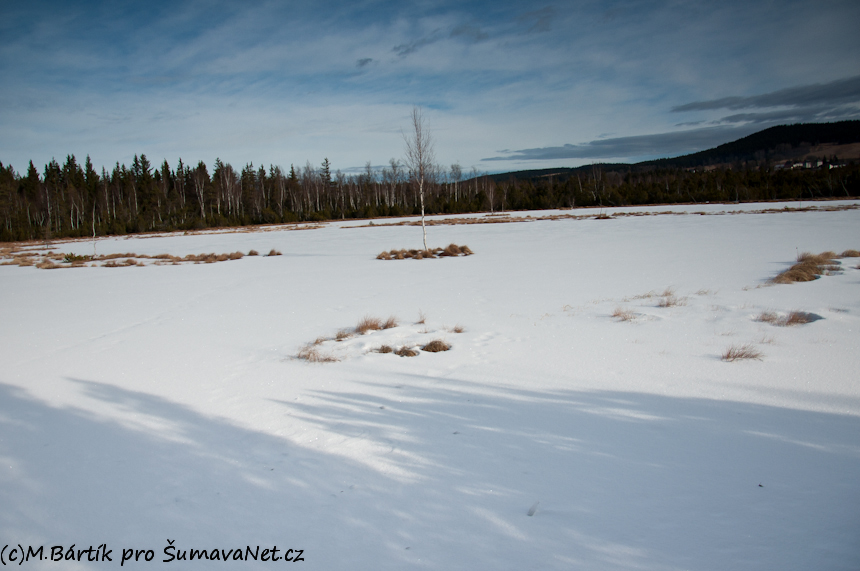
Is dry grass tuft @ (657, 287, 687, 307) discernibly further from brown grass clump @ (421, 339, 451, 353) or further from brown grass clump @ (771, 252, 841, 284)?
brown grass clump @ (421, 339, 451, 353)

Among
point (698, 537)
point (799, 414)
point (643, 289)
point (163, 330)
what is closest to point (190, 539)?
point (698, 537)

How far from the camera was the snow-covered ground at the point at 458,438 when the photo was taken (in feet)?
8.96

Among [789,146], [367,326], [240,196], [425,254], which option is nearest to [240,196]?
[240,196]

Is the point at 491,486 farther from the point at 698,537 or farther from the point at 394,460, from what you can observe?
the point at 698,537

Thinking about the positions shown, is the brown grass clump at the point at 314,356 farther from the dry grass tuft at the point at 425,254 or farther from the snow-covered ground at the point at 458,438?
the dry grass tuft at the point at 425,254

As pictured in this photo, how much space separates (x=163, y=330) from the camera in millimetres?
8305

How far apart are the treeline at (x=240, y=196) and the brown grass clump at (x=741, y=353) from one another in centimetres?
5725

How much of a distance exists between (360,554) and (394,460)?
999mm

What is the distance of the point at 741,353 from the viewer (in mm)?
5555

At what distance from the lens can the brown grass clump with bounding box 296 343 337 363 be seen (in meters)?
6.15

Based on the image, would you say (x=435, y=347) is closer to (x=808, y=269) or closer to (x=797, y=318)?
(x=797, y=318)

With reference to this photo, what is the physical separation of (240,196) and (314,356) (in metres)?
78.8

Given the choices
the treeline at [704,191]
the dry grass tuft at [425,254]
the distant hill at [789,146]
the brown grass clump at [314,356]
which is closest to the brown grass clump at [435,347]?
the brown grass clump at [314,356]

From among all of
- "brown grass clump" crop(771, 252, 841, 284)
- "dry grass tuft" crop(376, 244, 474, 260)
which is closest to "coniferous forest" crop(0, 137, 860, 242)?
"dry grass tuft" crop(376, 244, 474, 260)
